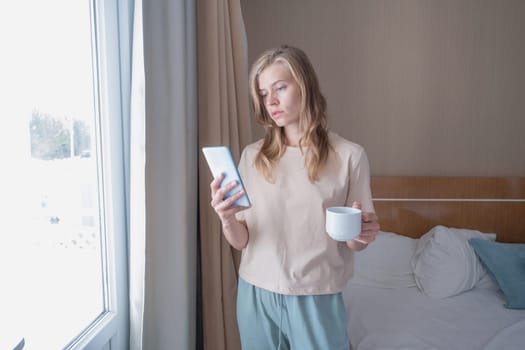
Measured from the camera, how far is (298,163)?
1.04 m

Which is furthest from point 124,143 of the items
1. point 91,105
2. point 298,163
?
point 298,163

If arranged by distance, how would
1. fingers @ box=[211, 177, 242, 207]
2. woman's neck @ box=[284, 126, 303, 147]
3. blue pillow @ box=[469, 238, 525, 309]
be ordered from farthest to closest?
blue pillow @ box=[469, 238, 525, 309]
woman's neck @ box=[284, 126, 303, 147]
fingers @ box=[211, 177, 242, 207]

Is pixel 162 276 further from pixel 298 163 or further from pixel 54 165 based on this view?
pixel 298 163

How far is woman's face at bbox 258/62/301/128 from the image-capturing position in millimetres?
1023

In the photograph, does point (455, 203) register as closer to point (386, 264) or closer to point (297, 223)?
point (386, 264)

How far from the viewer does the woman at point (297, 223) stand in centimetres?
99

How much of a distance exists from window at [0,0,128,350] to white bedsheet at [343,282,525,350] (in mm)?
1003

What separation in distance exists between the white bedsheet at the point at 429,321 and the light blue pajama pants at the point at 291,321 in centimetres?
42

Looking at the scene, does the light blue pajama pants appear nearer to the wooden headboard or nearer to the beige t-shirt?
the beige t-shirt

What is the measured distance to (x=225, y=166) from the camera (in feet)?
2.85

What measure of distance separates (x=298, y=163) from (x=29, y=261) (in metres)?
0.79

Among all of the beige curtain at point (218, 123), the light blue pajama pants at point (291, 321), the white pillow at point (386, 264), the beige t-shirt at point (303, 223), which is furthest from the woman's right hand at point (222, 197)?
the white pillow at point (386, 264)

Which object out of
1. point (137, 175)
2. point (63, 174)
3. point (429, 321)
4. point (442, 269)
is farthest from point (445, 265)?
point (63, 174)

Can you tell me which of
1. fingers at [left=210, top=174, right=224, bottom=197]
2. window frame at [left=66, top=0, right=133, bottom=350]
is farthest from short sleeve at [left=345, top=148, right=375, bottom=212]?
window frame at [left=66, top=0, right=133, bottom=350]
